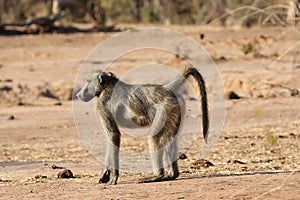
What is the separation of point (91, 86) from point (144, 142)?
12.7ft

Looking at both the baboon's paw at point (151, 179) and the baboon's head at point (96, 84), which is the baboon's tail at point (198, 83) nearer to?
the baboon's head at point (96, 84)

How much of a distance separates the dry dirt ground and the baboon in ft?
0.88

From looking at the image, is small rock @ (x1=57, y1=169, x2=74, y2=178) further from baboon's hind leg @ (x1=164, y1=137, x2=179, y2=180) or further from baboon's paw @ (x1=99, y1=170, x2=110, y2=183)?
baboon's hind leg @ (x1=164, y1=137, x2=179, y2=180)

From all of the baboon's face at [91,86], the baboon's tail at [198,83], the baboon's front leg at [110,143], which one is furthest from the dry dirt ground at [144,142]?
the baboon's face at [91,86]

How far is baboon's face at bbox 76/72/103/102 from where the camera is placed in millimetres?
9789

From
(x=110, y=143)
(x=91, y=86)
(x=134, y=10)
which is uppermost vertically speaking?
(x=134, y=10)

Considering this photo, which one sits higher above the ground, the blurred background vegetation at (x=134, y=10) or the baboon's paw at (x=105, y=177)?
the blurred background vegetation at (x=134, y=10)

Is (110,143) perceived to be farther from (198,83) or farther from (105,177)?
(198,83)

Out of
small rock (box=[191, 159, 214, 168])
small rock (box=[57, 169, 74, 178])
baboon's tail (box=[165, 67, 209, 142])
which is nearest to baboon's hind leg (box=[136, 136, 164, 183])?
baboon's tail (box=[165, 67, 209, 142])

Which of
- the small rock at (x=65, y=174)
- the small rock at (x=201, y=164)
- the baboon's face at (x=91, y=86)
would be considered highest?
the baboon's face at (x=91, y=86)

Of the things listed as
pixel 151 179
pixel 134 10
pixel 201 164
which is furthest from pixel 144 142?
pixel 134 10

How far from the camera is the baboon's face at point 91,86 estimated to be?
32.1ft

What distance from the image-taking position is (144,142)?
1360 cm

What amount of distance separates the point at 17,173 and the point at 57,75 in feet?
36.6
